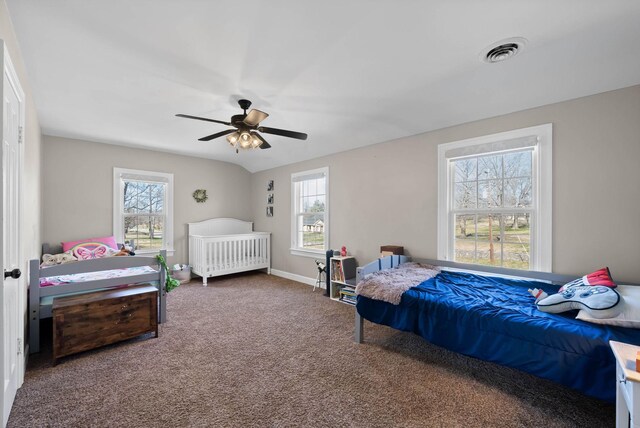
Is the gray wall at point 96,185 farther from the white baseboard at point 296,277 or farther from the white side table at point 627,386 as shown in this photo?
Result: the white side table at point 627,386

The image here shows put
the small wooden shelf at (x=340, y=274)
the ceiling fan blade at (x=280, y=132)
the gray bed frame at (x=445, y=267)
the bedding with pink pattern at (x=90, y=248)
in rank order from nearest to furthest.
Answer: the gray bed frame at (x=445, y=267)
the ceiling fan blade at (x=280, y=132)
the bedding with pink pattern at (x=90, y=248)
the small wooden shelf at (x=340, y=274)

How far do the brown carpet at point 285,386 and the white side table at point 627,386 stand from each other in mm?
387

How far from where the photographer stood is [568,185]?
2.45 metres

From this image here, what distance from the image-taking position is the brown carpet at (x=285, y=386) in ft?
5.36

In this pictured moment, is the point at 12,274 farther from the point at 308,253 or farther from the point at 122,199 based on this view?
the point at 308,253

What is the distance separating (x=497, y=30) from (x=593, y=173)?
1592 millimetres

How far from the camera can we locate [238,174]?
5.82 meters

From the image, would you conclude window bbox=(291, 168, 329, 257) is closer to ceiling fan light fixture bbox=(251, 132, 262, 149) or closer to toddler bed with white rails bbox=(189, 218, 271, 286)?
toddler bed with white rails bbox=(189, 218, 271, 286)

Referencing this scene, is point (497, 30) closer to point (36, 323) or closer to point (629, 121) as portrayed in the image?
point (629, 121)

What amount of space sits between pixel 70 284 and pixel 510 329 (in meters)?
3.50

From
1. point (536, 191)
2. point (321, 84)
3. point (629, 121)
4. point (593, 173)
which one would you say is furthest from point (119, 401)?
point (629, 121)

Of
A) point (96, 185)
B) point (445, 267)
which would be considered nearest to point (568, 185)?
point (445, 267)

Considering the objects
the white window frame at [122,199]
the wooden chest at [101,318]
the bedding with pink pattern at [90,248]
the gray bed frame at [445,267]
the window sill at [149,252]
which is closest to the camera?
the wooden chest at [101,318]

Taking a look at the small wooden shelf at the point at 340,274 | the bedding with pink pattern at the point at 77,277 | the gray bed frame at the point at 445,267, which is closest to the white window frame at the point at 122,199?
the bedding with pink pattern at the point at 77,277
